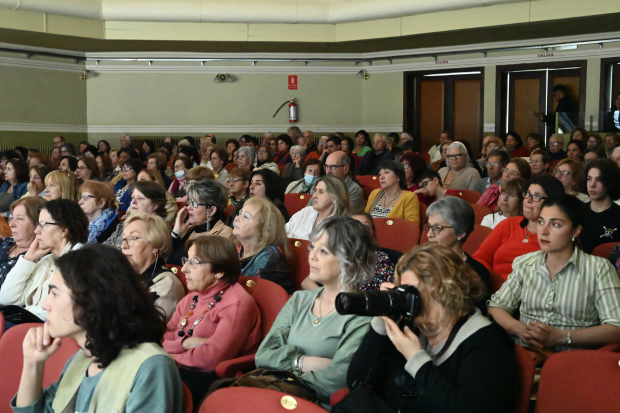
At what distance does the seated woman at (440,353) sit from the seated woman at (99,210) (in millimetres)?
2710

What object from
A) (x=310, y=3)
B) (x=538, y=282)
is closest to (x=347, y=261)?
(x=538, y=282)

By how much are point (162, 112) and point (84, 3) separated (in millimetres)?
2891

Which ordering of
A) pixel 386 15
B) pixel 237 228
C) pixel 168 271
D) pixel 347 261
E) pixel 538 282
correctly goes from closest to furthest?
pixel 347 261 < pixel 538 282 < pixel 168 271 < pixel 237 228 < pixel 386 15

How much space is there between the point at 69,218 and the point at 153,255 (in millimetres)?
596

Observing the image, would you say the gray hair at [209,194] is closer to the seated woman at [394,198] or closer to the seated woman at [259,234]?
the seated woman at [259,234]

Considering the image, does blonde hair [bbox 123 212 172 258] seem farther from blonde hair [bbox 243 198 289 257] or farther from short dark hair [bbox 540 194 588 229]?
short dark hair [bbox 540 194 588 229]

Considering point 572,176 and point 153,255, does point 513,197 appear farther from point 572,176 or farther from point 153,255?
point 153,255

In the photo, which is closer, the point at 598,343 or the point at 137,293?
the point at 137,293

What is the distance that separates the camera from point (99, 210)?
430 cm

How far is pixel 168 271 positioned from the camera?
2.88 m

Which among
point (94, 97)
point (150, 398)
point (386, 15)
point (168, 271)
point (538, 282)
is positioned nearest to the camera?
point (150, 398)

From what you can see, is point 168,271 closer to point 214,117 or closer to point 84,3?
point 84,3

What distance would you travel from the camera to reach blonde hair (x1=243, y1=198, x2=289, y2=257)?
3.27 meters

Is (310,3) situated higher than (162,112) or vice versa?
(310,3)
